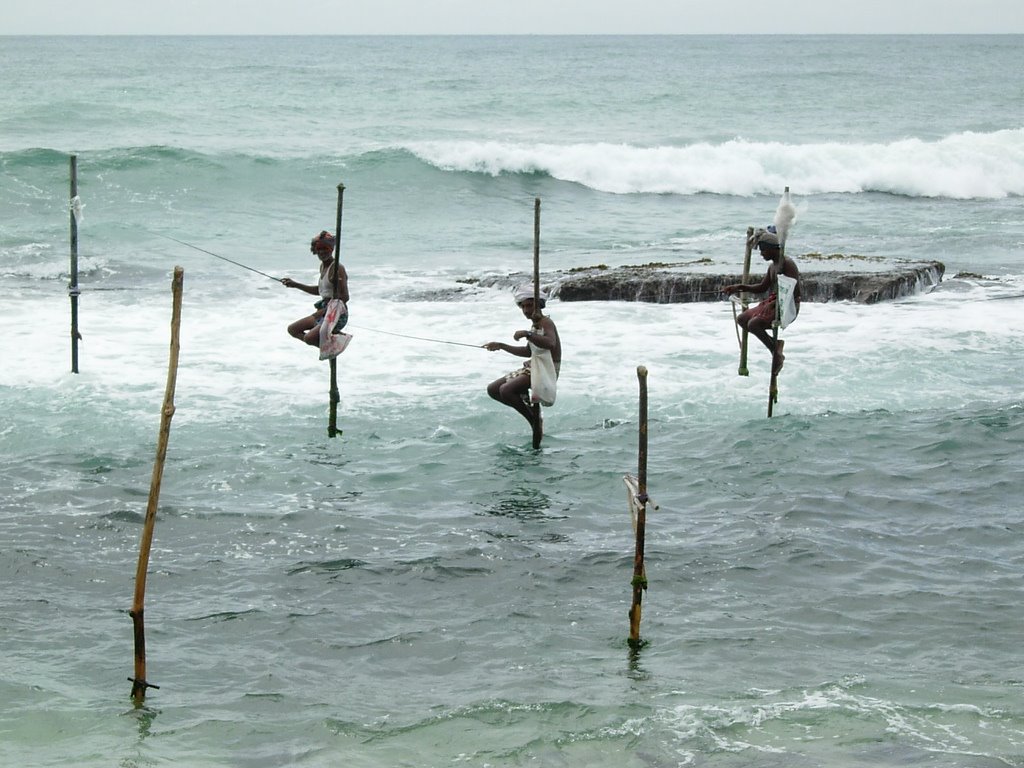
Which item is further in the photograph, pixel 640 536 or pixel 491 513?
pixel 491 513

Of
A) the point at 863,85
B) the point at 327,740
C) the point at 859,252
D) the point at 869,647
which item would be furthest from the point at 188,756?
the point at 863,85

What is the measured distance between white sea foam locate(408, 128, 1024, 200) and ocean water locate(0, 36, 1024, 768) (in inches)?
267

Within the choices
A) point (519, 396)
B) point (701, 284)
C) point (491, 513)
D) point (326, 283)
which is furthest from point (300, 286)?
point (701, 284)

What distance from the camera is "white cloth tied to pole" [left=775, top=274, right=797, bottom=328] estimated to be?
12.2 m

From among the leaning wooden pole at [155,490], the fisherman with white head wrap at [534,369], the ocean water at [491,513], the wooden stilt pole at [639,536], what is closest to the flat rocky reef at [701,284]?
the ocean water at [491,513]

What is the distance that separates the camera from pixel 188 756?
248 inches

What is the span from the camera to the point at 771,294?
496 inches

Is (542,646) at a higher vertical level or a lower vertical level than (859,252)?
lower

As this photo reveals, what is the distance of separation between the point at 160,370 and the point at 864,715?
9549mm

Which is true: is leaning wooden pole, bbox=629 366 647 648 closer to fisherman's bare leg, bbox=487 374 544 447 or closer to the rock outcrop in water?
fisherman's bare leg, bbox=487 374 544 447

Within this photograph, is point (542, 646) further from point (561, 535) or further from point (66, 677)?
point (66, 677)

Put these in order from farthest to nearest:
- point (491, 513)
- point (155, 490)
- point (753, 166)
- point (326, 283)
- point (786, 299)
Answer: point (753, 166) → point (786, 299) → point (326, 283) → point (491, 513) → point (155, 490)

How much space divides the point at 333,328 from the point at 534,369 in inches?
72.0

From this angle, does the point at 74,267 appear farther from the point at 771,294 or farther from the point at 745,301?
the point at 771,294
